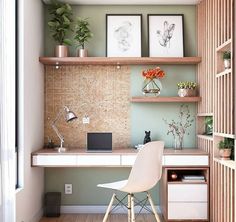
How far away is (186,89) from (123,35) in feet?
3.34

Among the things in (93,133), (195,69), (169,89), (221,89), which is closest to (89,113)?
(93,133)

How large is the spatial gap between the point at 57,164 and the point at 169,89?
1.69 metres

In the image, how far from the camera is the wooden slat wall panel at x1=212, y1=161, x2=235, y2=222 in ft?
11.2

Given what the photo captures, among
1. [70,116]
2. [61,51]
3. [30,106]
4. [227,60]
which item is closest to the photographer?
[227,60]

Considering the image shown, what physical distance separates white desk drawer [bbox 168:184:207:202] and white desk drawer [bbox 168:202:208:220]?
0.18 ft

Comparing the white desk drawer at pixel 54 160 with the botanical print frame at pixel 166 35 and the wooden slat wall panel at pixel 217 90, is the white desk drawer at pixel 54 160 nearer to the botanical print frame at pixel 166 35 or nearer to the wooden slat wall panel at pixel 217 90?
the wooden slat wall panel at pixel 217 90

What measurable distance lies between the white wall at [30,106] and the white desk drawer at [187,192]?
1.50 m

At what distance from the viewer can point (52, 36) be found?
15.5ft

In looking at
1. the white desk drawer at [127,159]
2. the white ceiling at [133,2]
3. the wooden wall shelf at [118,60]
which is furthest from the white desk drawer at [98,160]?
the white ceiling at [133,2]

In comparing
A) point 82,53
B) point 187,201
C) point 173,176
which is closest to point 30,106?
point 82,53

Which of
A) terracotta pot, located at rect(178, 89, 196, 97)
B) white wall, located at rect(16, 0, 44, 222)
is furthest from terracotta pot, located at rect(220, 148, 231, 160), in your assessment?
white wall, located at rect(16, 0, 44, 222)

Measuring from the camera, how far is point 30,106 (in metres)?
4.10

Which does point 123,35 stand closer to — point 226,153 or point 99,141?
point 99,141

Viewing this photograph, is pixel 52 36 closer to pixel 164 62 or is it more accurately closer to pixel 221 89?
pixel 164 62
